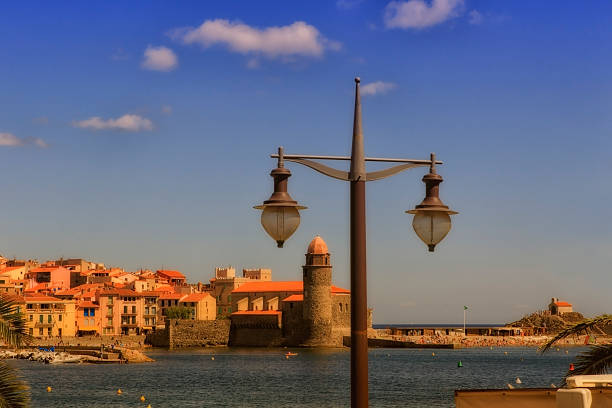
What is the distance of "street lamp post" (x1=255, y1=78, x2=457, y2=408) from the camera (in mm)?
6828

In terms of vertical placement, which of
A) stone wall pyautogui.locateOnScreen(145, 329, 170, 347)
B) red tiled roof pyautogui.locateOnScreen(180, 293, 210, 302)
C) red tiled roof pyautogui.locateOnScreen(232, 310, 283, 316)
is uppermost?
red tiled roof pyautogui.locateOnScreen(180, 293, 210, 302)

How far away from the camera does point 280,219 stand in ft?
22.9

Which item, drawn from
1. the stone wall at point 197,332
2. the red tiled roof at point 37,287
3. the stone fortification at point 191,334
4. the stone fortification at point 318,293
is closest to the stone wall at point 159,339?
the stone fortification at point 191,334

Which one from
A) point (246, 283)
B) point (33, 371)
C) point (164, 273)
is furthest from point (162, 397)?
point (164, 273)

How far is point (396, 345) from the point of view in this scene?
390ft

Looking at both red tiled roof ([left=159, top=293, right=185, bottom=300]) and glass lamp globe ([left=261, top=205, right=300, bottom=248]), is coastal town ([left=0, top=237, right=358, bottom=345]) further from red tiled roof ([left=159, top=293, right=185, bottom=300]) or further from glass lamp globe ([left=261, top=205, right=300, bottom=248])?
glass lamp globe ([left=261, top=205, right=300, bottom=248])

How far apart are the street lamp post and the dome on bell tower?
89818 millimetres

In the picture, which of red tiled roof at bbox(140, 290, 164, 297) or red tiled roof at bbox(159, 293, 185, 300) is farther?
red tiled roof at bbox(159, 293, 185, 300)

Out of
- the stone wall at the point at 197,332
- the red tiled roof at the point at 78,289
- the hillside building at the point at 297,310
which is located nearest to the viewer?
the hillside building at the point at 297,310

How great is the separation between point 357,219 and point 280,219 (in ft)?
2.00

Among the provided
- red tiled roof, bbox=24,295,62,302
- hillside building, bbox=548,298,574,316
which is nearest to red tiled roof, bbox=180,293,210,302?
red tiled roof, bbox=24,295,62,302

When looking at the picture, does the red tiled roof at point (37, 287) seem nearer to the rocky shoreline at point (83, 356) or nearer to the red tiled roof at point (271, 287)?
the rocky shoreline at point (83, 356)

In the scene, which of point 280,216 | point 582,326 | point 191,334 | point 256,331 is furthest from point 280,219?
point 191,334

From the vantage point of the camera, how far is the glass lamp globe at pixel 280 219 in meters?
6.95
